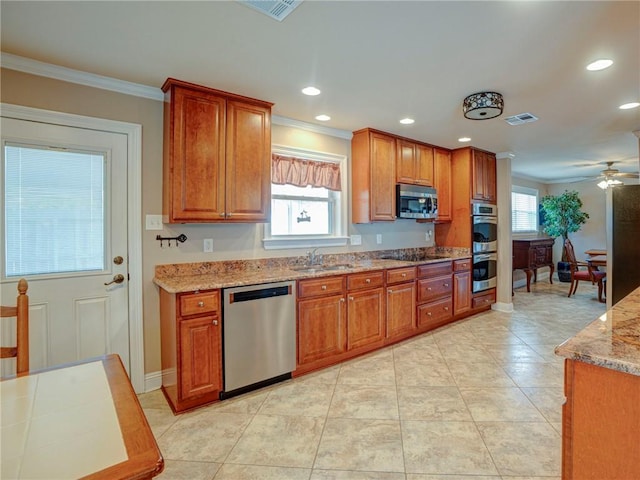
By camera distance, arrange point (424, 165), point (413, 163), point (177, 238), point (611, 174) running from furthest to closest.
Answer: point (611, 174), point (424, 165), point (413, 163), point (177, 238)

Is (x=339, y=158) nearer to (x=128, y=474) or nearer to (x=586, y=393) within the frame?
(x=586, y=393)

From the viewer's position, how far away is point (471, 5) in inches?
67.5

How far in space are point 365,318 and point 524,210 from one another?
252 inches

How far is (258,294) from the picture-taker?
2.63 meters

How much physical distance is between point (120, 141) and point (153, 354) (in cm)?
171

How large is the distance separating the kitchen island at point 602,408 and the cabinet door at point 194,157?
2.43 metres

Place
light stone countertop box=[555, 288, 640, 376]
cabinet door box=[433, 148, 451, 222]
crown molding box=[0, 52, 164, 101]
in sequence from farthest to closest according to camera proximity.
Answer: cabinet door box=[433, 148, 451, 222]
crown molding box=[0, 52, 164, 101]
light stone countertop box=[555, 288, 640, 376]

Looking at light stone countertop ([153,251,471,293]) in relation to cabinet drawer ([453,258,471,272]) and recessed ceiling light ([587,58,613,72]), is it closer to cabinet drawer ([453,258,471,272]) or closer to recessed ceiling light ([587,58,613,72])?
cabinet drawer ([453,258,471,272])

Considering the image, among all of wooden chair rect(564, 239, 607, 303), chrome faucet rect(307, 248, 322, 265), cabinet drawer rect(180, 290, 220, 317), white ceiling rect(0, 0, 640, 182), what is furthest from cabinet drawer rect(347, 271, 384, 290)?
wooden chair rect(564, 239, 607, 303)

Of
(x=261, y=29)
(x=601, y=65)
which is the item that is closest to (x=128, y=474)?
(x=261, y=29)

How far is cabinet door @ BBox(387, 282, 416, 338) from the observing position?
11.9 ft

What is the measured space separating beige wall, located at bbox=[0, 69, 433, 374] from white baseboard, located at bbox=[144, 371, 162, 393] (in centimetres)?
3

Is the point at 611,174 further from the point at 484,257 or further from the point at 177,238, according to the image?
the point at 177,238

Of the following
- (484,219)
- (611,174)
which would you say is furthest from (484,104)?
(611,174)
